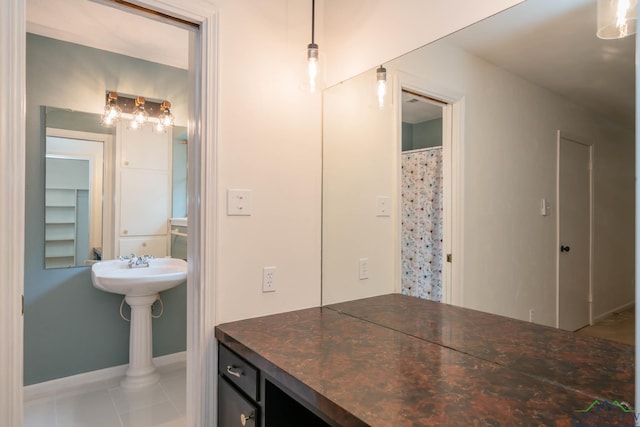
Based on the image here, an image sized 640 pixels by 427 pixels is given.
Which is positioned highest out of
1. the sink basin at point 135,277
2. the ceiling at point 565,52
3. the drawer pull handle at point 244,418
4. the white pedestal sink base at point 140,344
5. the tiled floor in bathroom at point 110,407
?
the ceiling at point 565,52

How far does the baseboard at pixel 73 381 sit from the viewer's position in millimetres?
2410

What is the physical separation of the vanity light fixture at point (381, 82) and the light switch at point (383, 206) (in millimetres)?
411

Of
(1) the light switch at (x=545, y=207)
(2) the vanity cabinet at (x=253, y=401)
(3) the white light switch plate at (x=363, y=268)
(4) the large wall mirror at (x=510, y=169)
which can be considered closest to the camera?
(4) the large wall mirror at (x=510, y=169)

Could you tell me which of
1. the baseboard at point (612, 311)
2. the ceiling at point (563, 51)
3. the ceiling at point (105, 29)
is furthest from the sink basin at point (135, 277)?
the baseboard at point (612, 311)

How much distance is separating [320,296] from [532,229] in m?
0.98

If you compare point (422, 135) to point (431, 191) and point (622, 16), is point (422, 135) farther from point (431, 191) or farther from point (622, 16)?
point (622, 16)

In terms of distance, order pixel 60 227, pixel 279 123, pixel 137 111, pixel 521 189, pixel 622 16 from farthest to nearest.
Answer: pixel 137 111
pixel 60 227
pixel 279 123
pixel 521 189
pixel 622 16

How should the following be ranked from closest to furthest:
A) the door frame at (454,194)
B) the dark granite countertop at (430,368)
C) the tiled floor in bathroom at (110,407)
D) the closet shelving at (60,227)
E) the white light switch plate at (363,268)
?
the dark granite countertop at (430,368) < the door frame at (454,194) < the white light switch plate at (363,268) < the tiled floor in bathroom at (110,407) < the closet shelving at (60,227)

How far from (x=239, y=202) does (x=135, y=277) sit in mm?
1310

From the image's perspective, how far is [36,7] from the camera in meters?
2.21

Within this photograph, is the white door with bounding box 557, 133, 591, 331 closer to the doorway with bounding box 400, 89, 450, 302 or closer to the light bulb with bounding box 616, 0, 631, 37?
the light bulb with bounding box 616, 0, 631, 37

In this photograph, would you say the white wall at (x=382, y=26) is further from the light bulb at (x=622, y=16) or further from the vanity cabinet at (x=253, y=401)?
the vanity cabinet at (x=253, y=401)

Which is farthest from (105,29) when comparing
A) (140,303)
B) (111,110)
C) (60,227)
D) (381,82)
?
(381,82)

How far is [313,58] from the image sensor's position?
5.42 feet
